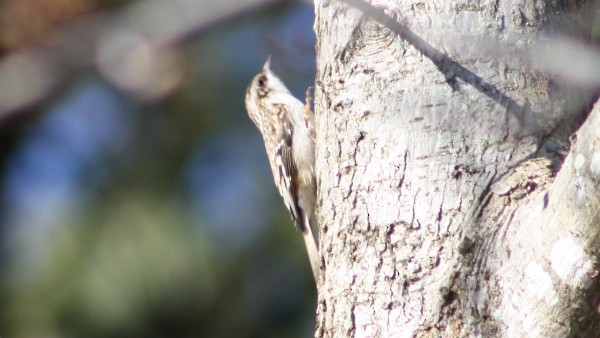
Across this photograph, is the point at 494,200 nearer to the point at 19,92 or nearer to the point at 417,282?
the point at 417,282

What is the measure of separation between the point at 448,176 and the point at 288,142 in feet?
6.46

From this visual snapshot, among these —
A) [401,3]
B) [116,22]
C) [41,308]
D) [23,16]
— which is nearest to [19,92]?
[116,22]

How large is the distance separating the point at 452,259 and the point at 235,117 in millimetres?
3093

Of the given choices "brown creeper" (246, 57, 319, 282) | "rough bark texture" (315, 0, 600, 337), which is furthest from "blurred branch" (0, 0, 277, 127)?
"brown creeper" (246, 57, 319, 282)

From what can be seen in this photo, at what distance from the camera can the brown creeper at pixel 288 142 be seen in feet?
12.2

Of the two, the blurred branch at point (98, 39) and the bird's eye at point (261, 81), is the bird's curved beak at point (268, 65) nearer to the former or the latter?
the bird's eye at point (261, 81)

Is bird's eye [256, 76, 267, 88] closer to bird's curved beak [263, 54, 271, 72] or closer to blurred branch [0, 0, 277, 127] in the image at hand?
bird's curved beak [263, 54, 271, 72]

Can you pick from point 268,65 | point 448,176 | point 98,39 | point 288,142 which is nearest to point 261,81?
point 268,65

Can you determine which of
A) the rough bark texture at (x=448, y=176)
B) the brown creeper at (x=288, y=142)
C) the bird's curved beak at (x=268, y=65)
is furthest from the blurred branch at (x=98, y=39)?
the bird's curved beak at (x=268, y=65)

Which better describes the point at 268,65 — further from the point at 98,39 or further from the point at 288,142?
the point at 98,39

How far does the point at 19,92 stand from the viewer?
4.05ft

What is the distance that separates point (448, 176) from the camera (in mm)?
1945

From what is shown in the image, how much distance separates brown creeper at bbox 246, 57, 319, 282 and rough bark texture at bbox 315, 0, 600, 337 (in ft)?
4.53

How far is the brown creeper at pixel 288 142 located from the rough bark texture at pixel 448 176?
1380 millimetres
